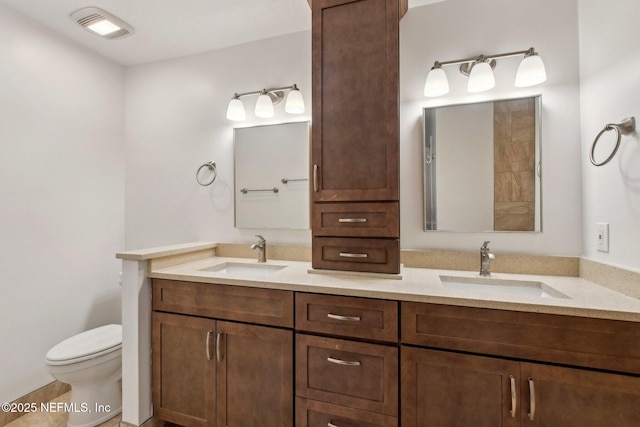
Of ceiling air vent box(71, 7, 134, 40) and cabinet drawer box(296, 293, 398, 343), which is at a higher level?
ceiling air vent box(71, 7, 134, 40)

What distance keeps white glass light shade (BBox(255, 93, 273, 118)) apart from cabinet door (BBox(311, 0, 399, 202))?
1.81 ft

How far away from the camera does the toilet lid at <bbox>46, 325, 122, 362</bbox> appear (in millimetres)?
1618

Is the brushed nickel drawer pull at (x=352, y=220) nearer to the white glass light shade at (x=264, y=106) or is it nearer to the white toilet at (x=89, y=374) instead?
the white glass light shade at (x=264, y=106)

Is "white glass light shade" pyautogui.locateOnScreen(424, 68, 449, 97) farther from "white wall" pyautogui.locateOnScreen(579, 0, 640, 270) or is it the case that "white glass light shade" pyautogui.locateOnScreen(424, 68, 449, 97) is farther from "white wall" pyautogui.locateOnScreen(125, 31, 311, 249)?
"white wall" pyautogui.locateOnScreen(125, 31, 311, 249)

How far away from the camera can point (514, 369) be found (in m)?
1.07

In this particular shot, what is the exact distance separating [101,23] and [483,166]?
101 inches

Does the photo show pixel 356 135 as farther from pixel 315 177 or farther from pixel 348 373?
pixel 348 373

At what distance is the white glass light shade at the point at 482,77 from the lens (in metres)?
1.55

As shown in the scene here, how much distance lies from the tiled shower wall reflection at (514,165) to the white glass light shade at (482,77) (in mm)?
120

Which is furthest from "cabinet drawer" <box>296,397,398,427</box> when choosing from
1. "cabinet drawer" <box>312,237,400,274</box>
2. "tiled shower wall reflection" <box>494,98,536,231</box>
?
"tiled shower wall reflection" <box>494,98,536,231</box>

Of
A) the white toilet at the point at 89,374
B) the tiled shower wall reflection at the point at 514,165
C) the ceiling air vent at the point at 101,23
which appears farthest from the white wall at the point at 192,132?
the tiled shower wall reflection at the point at 514,165

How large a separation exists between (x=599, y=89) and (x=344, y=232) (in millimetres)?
1353

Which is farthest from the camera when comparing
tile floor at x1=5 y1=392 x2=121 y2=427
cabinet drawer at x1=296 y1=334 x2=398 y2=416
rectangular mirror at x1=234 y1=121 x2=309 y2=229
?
rectangular mirror at x1=234 y1=121 x2=309 y2=229

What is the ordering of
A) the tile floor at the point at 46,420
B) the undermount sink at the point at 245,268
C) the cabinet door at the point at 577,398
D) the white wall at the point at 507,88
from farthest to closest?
the undermount sink at the point at 245,268 < the tile floor at the point at 46,420 < the white wall at the point at 507,88 < the cabinet door at the point at 577,398
